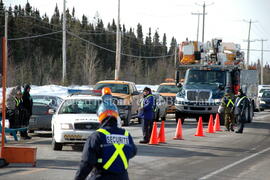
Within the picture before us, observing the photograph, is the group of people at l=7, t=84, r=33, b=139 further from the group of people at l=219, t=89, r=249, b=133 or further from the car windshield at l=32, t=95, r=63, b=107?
the group of people at l=219, t=89, r=249, b=133

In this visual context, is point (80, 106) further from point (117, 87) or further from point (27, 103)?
point (117, 87)

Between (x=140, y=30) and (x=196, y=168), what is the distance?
561 feet

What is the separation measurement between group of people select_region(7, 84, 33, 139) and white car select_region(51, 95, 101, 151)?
7.69 feet

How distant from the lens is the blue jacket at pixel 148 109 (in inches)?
698

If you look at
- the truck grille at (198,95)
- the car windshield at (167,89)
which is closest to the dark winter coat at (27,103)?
the truck grille at (198,95)

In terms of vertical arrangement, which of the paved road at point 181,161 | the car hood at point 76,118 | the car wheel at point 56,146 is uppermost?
the car hood at point 76,118

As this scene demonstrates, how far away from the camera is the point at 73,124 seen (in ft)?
48.6

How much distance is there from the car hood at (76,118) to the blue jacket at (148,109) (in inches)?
108

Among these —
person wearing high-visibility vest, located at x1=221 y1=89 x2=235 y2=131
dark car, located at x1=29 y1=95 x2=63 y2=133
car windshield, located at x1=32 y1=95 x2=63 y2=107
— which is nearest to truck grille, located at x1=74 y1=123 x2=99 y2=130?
dark car, located at x1=29 y1=95 x2=63 y2=133

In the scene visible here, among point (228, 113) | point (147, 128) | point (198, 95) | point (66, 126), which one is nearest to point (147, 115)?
point (147, 128)

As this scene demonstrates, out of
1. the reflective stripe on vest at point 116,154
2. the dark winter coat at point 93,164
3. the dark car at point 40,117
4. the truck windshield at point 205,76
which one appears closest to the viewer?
the dark winter coat at point 93,164

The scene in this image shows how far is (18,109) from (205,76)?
12.7m

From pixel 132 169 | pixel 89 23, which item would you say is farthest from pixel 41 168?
pixel 89 23

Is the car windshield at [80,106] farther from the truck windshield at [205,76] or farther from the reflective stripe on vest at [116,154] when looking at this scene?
the truck windshield at [205,76]
